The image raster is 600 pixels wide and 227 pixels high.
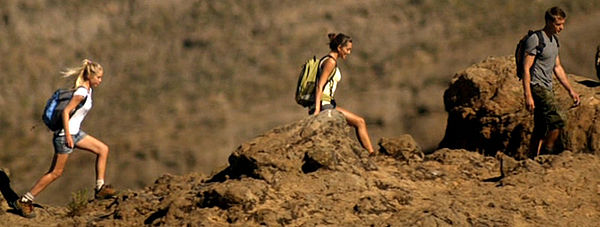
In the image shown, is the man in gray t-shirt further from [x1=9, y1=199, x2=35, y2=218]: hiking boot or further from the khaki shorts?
[x1=9, y1=199, x2=35, y2=218]: hiking boot

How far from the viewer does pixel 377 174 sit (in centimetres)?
1018

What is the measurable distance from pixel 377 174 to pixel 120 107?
18.3 metres

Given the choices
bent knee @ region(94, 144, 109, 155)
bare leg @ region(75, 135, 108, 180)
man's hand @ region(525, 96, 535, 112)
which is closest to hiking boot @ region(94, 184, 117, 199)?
bare leg @ region(75, 135, 108, 180)

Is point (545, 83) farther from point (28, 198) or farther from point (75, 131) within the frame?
point (28, 198)

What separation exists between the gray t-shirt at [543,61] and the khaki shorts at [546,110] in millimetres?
60

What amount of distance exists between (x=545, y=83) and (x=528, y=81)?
0.95 ft

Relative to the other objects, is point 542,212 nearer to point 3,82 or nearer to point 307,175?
point 307,175

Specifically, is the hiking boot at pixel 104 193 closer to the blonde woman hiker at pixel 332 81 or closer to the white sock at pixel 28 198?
the white sock at pixel 28 198

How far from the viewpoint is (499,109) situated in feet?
41.7

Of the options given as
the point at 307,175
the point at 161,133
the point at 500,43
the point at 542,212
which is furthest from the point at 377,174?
the point at 500,43

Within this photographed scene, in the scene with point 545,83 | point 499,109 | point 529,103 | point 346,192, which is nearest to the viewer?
point 346,192

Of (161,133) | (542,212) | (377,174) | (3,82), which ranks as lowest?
Answer: (542,212)

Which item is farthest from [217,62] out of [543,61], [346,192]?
[346,192]

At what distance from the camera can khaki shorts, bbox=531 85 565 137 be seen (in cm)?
1130
